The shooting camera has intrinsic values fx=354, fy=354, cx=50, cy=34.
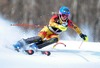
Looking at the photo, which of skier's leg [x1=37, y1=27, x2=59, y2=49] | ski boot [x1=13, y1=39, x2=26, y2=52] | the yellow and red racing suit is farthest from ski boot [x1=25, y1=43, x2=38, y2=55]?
the yellow and red racing suit

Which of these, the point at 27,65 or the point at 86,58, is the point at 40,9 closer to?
the point at 86,58

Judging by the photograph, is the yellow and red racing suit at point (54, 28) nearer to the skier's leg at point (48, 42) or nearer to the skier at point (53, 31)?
the skier at point (53, 31)

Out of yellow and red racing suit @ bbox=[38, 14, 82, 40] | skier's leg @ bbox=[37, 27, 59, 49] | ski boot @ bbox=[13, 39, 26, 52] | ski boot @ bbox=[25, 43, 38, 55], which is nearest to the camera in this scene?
ski boot @ bbox=[25, 43, 38, 55]

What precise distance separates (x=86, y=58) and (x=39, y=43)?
128cm

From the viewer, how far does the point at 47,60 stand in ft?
19.4

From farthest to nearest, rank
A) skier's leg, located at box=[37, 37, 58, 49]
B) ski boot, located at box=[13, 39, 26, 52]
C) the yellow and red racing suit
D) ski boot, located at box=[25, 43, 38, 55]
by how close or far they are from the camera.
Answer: the yellow and red racing suit, skier's leg, located at box=[37, 37, 58, 49], ski boot, located at box=[13, 39, 26, 52], ski boot, located at box=[25, 43, 38, 55]

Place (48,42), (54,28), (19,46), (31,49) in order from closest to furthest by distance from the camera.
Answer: (31,49), (19,46), (48,42), (54,28)

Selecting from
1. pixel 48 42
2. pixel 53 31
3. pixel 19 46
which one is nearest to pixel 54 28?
pixel 53 31

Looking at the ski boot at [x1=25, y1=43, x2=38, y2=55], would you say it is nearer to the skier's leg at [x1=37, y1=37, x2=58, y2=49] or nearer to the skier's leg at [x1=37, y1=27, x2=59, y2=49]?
the skier's leg at [x1=37, y1=37, x2=58, y2=49]

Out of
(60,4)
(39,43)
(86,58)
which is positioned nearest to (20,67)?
(86,58)

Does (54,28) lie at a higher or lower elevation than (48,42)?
higher

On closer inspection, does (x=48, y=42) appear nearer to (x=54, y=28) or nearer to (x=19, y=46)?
(x=54, y=28)

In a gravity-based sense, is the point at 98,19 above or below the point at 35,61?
below

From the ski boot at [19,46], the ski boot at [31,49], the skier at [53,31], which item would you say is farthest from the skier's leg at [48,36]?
the ski boot at [19,46]
